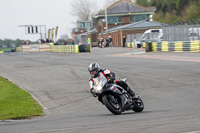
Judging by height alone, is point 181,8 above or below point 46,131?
above

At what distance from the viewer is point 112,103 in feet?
32.0

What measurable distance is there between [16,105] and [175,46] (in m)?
26.6

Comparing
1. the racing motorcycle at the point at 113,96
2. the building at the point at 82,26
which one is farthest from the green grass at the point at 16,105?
the building at the point at 82,26

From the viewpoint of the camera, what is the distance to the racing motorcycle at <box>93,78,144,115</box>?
31.8 ft

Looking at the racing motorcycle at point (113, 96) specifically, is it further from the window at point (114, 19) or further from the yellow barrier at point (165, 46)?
the window at point (114, 19)

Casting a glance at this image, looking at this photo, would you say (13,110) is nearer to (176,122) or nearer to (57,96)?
(57,96)

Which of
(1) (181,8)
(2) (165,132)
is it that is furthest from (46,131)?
(1) (181,8)

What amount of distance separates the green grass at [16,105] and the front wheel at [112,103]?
2.43 metres

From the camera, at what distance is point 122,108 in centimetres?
986

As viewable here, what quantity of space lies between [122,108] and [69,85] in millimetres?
8308

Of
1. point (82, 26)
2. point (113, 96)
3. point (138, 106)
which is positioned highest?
point (82, 26)

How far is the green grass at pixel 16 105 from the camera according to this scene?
1108 centimetres

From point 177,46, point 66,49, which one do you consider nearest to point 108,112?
point 177,46

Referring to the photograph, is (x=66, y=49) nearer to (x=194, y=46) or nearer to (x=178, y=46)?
(x=178, y=46)
